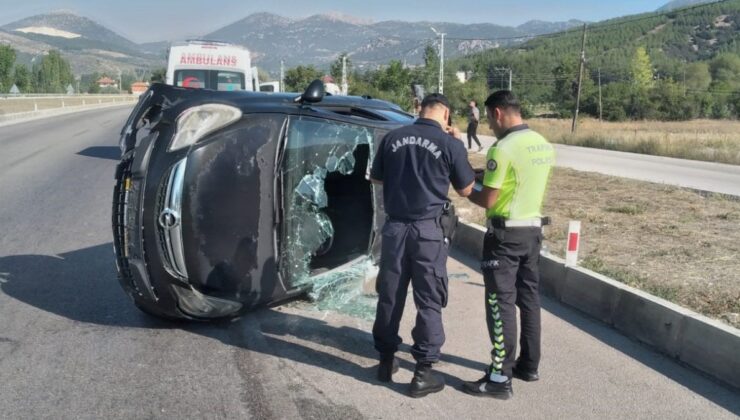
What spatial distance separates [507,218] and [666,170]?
1712cm

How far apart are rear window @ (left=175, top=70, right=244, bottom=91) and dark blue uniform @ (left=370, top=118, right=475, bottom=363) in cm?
1321

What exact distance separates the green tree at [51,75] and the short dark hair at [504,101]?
102520mm

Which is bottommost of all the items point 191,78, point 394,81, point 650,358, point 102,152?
point 102,152

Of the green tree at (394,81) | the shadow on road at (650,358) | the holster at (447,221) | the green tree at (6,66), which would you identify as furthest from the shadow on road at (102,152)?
the green tree at (6,66)

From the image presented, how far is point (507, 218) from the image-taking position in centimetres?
407

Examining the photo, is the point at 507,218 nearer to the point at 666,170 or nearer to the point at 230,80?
the point at 230,80

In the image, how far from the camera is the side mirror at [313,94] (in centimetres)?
502

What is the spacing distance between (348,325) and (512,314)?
1511 mm

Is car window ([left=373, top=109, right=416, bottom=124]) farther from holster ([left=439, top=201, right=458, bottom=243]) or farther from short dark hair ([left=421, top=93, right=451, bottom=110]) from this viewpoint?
holster ([left=439, top=201, right=458, bottom=243])

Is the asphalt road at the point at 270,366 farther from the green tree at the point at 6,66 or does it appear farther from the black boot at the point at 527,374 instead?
the green tree at the point at 6,66

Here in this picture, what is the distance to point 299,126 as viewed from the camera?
495 centimetres

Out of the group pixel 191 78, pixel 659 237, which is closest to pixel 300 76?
pixel 191 78

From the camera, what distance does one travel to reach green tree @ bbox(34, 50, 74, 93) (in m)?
97.2

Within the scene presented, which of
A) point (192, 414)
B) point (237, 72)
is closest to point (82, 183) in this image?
point (237, 72)
